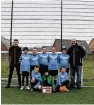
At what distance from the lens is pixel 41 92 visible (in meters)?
9.66

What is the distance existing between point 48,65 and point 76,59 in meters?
0.80

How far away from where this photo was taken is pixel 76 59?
10242mm

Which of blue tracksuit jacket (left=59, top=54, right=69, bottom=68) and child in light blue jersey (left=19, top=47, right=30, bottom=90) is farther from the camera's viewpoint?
blue tracksuit jacket (left=59, top=54, right=69, bottom=68)

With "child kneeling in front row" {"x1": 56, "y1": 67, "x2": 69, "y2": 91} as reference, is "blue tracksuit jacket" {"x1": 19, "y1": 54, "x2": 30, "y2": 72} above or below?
above

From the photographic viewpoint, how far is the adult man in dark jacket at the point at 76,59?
10164 mm

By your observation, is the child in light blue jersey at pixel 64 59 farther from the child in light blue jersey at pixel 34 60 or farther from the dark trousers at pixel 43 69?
the child in light blue jersey at pixel 34 60

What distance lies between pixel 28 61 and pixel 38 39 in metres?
20.9

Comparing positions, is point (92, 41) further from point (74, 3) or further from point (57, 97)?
point (57, 97)

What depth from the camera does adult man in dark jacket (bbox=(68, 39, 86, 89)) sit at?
400 inches

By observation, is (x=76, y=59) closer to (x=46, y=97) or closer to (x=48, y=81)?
(x=48, y=81)

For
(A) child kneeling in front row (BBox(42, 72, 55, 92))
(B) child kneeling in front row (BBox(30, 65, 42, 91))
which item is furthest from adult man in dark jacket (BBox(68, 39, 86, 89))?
(B) child kneeling in front row (BBox(30, 65, 42, 91))

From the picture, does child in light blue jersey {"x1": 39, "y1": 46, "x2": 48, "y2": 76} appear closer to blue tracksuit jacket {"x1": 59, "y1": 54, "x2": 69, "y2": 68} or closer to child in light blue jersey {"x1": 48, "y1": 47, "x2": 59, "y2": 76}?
child in light blue jersey {"x1": 48, "y1": 47, "x2": 59, "y2": 76}

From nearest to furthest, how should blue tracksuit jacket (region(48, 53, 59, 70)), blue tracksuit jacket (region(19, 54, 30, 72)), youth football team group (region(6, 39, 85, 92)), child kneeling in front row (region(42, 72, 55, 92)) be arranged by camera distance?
1. child kneeling in front row (region(42, 72, 55, 92))
2. youth football team group (region(6, 39, 85, 92))
3. blue tracksuit jacket (region(19, 54, 30, 72))
4. blue tracksuit jacket (region(48, 53, 59, 70))

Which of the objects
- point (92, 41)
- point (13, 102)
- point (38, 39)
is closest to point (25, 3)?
point (38, 39)
